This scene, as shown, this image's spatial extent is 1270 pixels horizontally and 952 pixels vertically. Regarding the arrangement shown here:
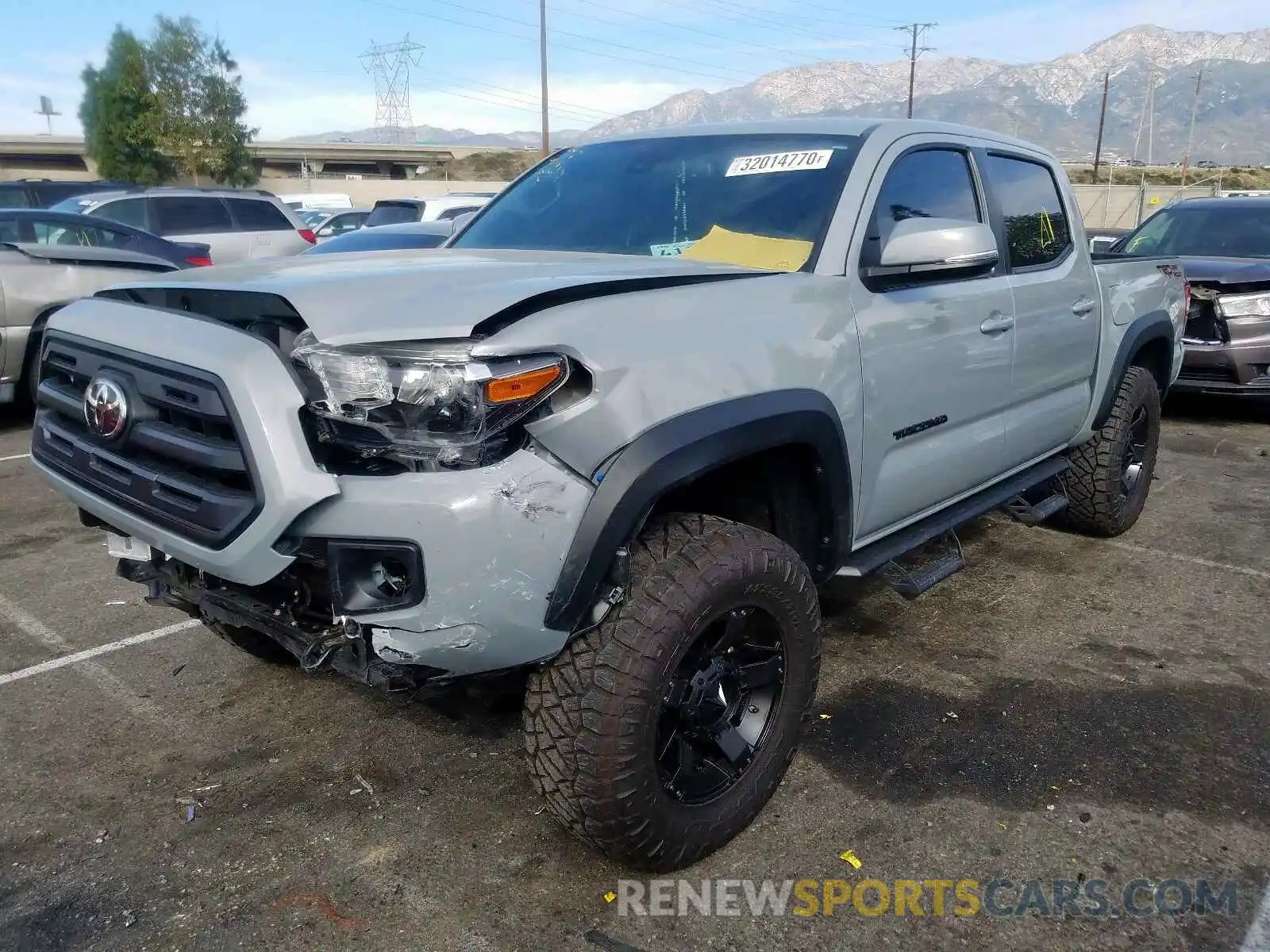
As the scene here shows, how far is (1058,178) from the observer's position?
4590 mm

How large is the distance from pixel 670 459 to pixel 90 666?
2565 millimetres

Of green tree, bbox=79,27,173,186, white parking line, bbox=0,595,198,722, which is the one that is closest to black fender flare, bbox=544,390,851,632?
white parking line, bbox=0,595,198,722

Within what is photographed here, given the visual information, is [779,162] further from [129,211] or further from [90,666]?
[129,211]

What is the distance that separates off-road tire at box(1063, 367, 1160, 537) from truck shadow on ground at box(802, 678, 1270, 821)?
4.88 feet

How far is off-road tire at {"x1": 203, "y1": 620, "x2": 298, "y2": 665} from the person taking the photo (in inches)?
131

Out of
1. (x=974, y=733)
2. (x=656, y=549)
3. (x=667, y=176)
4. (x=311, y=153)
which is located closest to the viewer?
(x=656, y=549)

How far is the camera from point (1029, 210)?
4207 mm

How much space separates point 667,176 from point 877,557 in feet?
4.74

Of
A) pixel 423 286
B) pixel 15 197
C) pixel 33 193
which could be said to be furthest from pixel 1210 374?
pixel 15 197

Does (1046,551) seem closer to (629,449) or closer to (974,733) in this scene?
(974,733)

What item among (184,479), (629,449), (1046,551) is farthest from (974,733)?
(184,479)

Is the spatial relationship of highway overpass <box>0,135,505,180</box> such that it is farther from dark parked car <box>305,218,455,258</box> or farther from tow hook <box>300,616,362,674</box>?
tow hook <box>300,616,362,674</box>

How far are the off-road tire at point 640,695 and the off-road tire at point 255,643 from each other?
4.37 feet

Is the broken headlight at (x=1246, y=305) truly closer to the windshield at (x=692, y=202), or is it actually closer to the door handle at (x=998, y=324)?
the door handle at (x=998, y=324)
